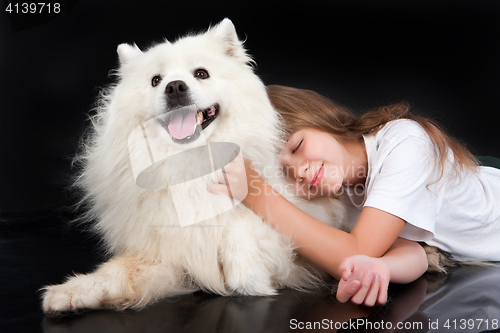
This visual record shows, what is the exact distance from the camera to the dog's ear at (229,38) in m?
2.25

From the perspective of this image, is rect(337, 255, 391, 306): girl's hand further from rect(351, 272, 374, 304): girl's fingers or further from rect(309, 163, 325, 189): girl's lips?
rect(309, 163, 325, 189): girl's lips

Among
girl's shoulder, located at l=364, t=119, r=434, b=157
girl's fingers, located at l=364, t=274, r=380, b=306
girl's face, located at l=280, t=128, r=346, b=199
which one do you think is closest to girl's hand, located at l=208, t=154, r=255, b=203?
girl's face, located at l=280, t=128, r=346, b=199

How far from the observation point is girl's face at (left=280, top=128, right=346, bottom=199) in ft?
7.42

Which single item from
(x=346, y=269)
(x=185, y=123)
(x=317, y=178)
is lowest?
(x=346, y=269)

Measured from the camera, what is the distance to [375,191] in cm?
215

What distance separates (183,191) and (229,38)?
84cm

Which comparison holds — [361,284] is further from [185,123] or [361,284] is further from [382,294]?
[185,123]

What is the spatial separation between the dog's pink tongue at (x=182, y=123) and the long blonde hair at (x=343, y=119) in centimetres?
57

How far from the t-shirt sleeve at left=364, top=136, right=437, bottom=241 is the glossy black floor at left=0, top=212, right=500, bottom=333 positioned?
32 cm

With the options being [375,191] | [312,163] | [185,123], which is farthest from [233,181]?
[375,191]

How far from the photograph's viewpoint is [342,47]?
4.31 meters

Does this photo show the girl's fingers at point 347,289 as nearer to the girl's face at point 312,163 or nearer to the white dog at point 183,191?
the white dog at point 183,191

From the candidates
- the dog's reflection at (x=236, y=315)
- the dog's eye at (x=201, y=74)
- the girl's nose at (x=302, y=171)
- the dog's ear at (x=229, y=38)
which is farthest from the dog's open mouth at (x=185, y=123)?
the dog's reflection at (x=236, y=315)

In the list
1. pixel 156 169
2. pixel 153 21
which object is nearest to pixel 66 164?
pixel 153 21
